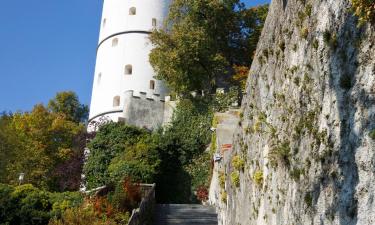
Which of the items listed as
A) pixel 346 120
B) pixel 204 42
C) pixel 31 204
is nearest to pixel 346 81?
pixel 346 120

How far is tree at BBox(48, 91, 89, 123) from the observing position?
45656mm

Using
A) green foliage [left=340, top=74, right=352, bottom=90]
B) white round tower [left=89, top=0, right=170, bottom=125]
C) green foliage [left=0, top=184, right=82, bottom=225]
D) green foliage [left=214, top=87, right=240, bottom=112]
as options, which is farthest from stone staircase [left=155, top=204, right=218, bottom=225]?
white round tower [left=89, top=0, right=170, bottom=125]

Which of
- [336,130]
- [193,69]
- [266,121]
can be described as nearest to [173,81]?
[193,69]

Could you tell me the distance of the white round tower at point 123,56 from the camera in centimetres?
3322

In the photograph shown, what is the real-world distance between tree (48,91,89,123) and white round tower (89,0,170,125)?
1109 cm

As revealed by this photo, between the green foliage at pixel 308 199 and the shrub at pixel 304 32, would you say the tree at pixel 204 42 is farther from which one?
the green foliage at pixel 308 199

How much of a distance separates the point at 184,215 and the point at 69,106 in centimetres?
3228

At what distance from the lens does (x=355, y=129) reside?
5.21 meters

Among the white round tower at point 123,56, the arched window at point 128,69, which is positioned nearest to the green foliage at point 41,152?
the white round tower at point 123,56

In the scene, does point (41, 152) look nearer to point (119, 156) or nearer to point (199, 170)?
point (119, 156)

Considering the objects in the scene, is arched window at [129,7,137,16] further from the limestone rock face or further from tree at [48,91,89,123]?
the limestone rock face

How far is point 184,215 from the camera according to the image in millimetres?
16156

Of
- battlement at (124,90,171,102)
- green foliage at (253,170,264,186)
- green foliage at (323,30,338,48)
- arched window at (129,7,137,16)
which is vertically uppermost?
arched window at (129,7,137,16)

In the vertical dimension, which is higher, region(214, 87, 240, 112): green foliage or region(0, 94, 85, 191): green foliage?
region(214, 87, 240, 112): green foliage
